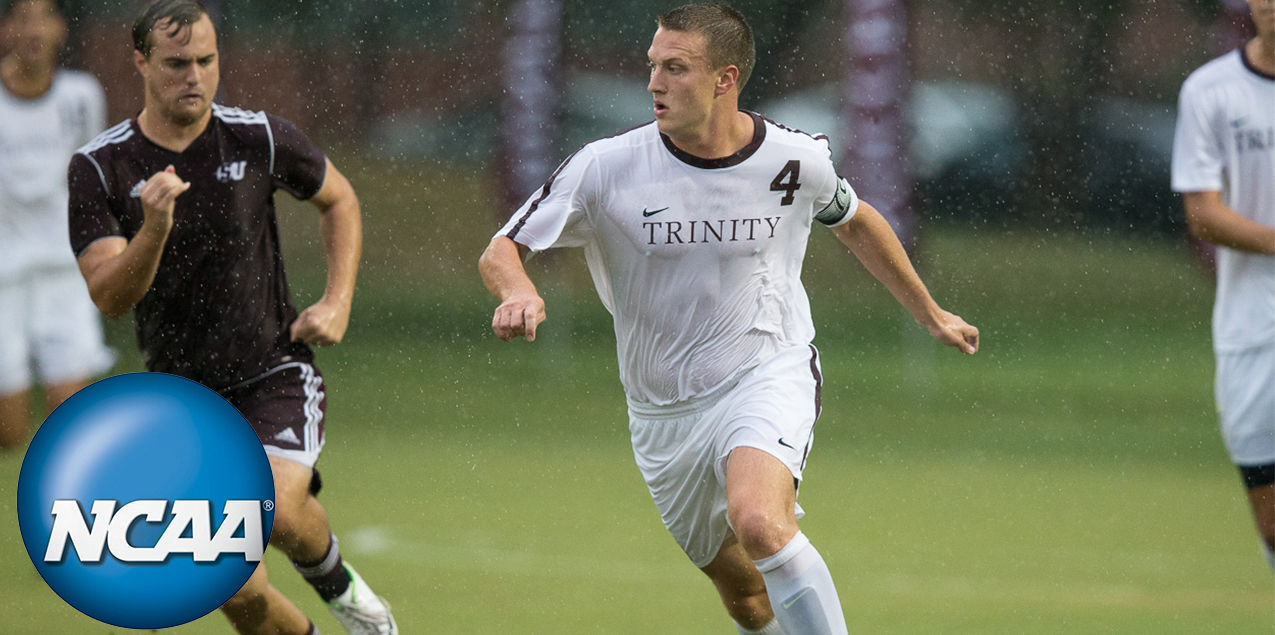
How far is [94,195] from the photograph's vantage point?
172 inches

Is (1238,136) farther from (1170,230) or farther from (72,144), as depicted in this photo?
(1170,230)

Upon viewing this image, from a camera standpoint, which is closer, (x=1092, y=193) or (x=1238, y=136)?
(x=1238, y=136)

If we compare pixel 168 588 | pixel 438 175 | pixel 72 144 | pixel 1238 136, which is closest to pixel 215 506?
pixel 168 588

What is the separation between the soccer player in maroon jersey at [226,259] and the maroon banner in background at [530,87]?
27.3 feet

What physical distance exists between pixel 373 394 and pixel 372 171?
14.7 ft

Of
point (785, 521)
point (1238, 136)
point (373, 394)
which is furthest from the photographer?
point (373, 394)

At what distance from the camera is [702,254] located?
4043mm

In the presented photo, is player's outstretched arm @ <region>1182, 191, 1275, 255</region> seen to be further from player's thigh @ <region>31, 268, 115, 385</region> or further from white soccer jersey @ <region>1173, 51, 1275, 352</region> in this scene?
player's thigh @ <region>31, 268, 115, 385</region>

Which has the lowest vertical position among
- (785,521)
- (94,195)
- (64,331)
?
(64,331)

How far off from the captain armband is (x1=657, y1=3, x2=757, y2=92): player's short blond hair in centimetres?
39

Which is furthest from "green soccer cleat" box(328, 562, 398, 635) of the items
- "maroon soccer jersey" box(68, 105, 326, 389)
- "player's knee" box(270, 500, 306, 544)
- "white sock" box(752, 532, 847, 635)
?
"white sock" box(752, 532, 847, 635)

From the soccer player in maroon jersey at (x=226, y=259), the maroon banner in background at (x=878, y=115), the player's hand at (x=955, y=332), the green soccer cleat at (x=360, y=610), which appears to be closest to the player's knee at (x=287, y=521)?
the soccer player in maroon jersey at (x=226, y=259)

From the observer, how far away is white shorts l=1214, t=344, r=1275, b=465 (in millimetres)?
4801

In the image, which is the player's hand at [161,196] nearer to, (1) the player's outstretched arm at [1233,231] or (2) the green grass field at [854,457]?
(2) the green grass field at [854,457]
